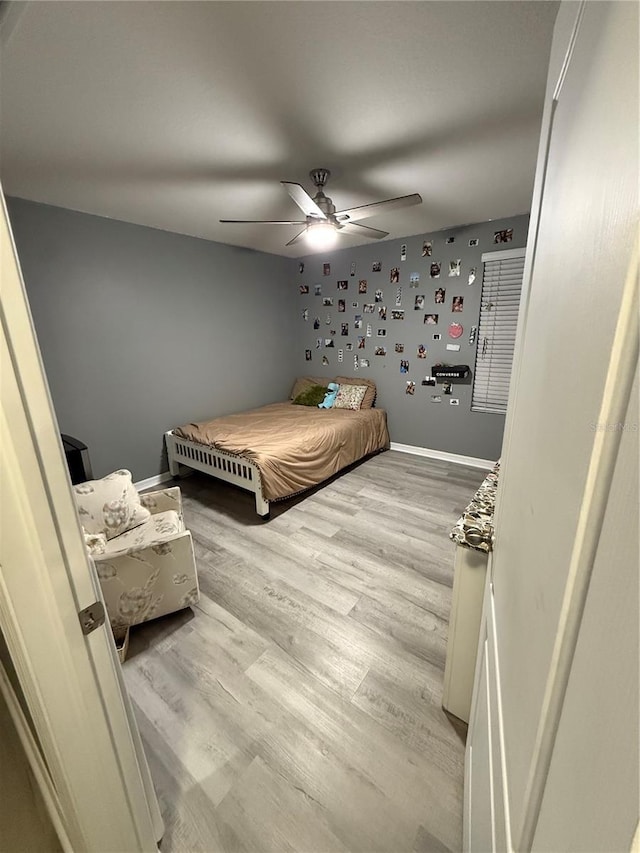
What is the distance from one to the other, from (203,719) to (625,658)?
1710 millimetres

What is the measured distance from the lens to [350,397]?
4.35m

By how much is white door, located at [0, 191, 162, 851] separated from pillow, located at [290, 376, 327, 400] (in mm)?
4076

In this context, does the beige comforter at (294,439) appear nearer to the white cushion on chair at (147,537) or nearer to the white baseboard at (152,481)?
the white baseboard at (152,481)

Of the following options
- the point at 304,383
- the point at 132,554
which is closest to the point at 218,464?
the point at 132,554

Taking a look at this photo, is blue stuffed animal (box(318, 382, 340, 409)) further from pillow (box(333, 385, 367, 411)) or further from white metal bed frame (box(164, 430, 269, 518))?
white metal bed frame (box(164, 430, 269, 518))

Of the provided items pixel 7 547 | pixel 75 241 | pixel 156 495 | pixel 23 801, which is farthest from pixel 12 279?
pixel 75 241

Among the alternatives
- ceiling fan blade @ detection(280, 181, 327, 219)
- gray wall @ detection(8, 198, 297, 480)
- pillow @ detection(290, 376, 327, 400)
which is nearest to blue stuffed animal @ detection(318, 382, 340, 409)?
pillow @ detection(290, 376, 327, 400)

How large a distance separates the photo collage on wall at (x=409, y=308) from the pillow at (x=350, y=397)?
31cm

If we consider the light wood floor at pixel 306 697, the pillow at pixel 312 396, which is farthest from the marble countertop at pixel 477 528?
the pillow at pixel 312 396

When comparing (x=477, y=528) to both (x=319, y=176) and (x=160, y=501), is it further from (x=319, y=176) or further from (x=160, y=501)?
(x=319, y=176)

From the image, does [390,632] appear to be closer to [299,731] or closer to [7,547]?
[299,731]

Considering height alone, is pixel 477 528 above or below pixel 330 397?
above

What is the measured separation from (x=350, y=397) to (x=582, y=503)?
13.4 feet

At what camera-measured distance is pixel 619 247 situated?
0.26m
